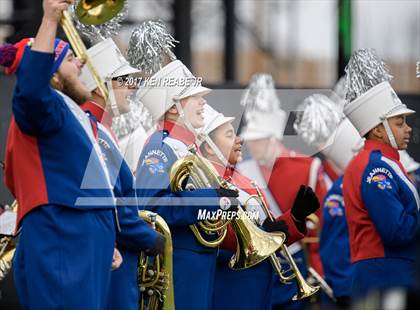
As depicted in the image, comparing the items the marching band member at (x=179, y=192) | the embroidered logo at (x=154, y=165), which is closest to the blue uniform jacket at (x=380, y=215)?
the marching band member at (x=179, y=192)

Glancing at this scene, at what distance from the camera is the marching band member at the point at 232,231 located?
21.8ft

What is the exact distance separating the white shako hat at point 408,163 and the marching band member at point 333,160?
29cm

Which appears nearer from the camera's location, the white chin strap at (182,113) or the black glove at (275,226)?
the white chin strap at (182,113)

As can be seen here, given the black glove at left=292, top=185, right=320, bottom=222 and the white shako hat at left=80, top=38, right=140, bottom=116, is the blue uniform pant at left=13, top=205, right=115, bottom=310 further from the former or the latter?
the black glove at left=292, top=185, right=320, bottom=222

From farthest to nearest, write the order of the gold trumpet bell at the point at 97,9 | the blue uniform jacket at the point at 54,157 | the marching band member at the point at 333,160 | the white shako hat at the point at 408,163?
the marching band member at the point at 333,160 < the white shako hat at the point at 408,163 < the gold trumpet bell at the point at 97,9 < the blue uniform jacket at the point at 54,157

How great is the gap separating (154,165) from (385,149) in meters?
1.46

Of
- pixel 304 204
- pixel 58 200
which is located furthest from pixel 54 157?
pixel 304 204

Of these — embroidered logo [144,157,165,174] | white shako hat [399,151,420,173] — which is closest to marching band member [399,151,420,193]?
white shako hat [399,151,420,173]

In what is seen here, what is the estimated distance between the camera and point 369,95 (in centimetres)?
720

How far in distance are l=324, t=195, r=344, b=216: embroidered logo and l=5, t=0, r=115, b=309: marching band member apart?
3.76 meters

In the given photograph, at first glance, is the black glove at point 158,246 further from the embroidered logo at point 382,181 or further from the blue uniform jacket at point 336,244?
the blue uniform jacket at point 336,244

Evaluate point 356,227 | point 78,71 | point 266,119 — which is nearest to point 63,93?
point 78,71

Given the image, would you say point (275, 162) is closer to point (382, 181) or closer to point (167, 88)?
point (382, 181)

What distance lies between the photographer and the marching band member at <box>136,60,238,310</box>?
614 cm
